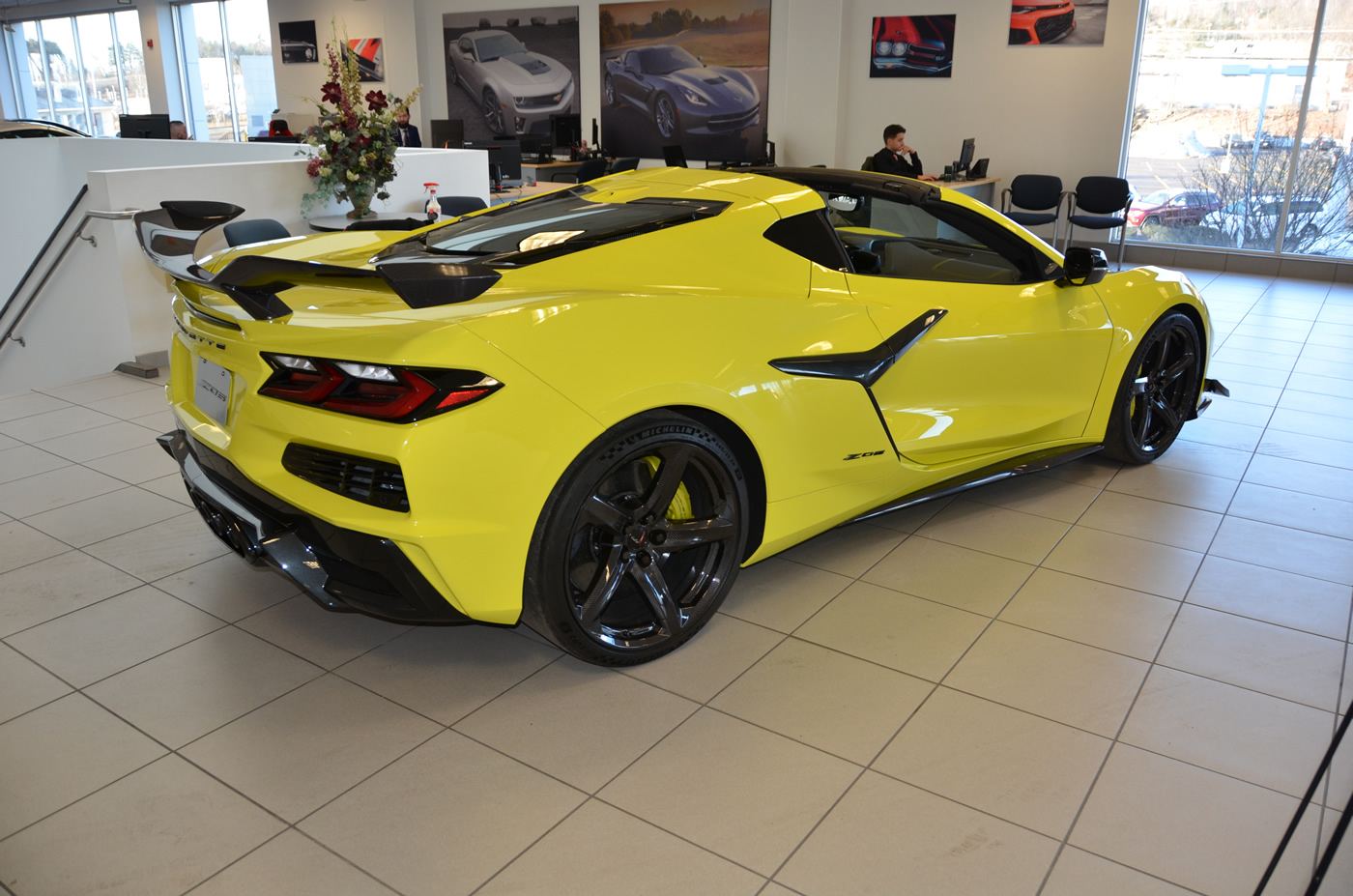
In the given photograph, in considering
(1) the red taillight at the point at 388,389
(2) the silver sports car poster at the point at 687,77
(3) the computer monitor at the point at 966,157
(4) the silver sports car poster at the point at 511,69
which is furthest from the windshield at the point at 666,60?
(1) the red taillight at the point at 388,389

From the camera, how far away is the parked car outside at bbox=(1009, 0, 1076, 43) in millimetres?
9602

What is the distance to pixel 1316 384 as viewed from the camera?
5258 millimetres

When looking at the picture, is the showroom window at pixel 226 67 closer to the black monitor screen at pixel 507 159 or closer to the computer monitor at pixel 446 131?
the computer monitor at pixel 446 131

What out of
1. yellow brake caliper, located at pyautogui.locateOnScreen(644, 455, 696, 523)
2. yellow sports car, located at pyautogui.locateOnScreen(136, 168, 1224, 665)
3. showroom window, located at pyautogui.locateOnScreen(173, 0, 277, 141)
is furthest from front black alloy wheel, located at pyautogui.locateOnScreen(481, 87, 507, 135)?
yellow brake caliper, located at pyautogui.locateOnScreen(644, 455, 696, 523)

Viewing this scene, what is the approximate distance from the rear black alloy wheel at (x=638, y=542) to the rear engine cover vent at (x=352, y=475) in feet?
1.09

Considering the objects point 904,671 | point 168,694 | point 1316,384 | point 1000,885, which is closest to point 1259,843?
point 1000,885

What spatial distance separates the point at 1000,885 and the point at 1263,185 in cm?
974

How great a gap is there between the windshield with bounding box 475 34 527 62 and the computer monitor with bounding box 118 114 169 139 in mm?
4227

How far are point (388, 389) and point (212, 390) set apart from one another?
0.62 m

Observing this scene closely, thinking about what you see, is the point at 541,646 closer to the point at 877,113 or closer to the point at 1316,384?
the point at 1316,384

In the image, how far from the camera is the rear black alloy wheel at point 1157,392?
367 centimetres

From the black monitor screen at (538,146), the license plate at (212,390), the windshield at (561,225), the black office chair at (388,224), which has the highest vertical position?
the black monitor screen at (538,146)

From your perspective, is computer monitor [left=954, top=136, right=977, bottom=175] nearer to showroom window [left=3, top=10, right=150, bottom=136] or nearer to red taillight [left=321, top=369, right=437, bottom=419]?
red taillight [left=321, top=369, right=437, bottom=419]

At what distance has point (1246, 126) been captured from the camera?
9344mm
